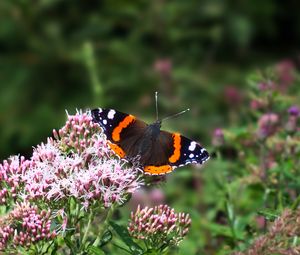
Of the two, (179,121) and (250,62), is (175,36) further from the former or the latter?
(250,62)

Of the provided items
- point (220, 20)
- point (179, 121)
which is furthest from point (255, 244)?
point (220, 20)

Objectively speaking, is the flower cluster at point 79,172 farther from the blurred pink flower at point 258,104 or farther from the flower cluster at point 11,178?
the blurred pink flower at point 258,104

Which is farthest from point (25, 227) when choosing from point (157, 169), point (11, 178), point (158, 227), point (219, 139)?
point (219, 139)

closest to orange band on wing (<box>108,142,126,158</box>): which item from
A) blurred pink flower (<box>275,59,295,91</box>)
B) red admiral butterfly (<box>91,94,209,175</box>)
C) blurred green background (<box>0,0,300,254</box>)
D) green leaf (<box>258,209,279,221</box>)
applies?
red admiral butterfly (<box>91,94,209,175</box>)

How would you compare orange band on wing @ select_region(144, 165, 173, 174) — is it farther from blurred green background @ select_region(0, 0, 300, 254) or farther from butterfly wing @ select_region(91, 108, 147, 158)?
blurred green background @ select_region(0, 0, 300, 254)

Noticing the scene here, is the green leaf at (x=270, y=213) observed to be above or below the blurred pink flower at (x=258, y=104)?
below

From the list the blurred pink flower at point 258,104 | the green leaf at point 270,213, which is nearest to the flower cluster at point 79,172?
the green leaf at point 270,213

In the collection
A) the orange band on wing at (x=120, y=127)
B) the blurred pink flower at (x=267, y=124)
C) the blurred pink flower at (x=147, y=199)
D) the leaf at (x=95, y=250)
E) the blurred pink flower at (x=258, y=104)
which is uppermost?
the blurred pink flower at (x=147, y=199)
